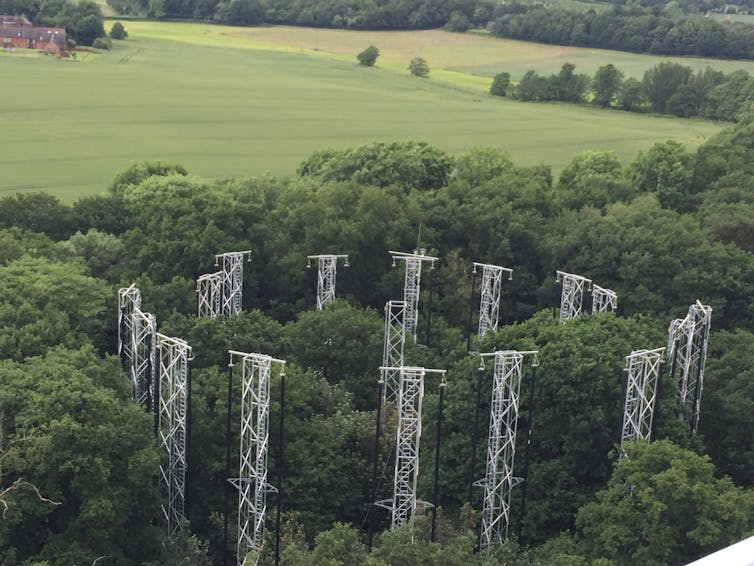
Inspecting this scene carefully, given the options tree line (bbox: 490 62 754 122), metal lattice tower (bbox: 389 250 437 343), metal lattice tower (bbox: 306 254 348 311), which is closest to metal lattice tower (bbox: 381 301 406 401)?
metal lattice tower (bbox: 389 250 437 343)

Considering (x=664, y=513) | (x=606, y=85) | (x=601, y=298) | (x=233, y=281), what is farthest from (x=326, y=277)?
(x=606, y=85)

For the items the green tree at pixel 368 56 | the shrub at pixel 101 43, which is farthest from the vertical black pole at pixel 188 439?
the green tree at pixel 368 56

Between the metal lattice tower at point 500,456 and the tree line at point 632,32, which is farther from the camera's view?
the tree line at point 632,32

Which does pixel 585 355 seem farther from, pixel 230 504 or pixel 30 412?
pixel 30 412

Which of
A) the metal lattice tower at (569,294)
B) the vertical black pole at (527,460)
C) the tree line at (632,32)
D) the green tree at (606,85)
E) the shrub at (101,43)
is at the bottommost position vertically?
the vertical black pole at (527,460)

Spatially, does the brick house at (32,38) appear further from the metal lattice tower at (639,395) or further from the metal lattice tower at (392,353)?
the metal lattice tower at (639,395)

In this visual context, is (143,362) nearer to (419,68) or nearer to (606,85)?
(606,85)

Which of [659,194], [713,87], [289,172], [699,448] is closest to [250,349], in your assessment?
[699,448]
